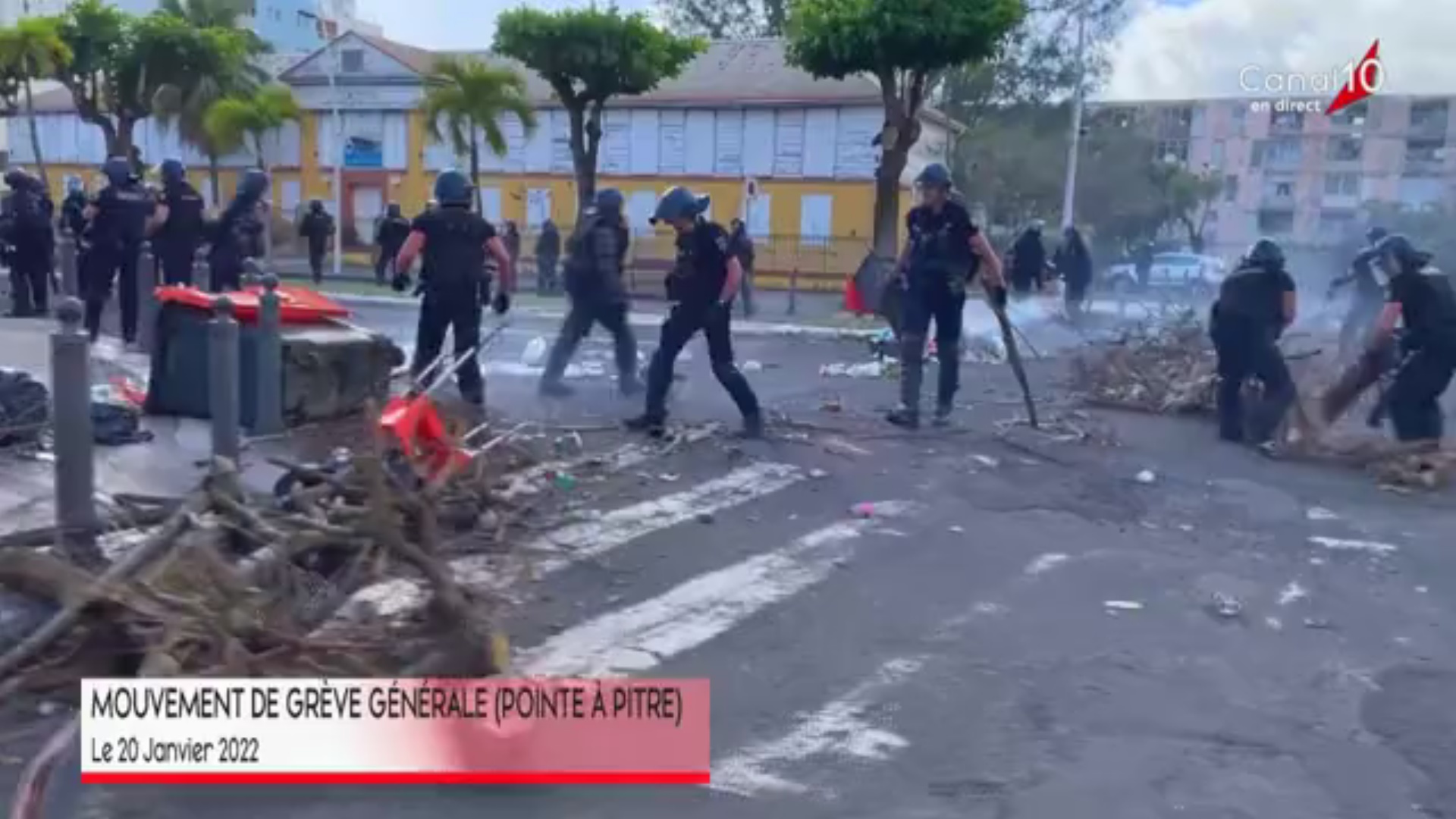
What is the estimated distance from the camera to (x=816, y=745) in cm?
454

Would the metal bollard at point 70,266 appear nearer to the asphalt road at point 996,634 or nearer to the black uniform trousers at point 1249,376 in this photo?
the asphalt road at point 996,634

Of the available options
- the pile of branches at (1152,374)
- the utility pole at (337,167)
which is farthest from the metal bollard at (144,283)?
the utility pole at (337,167)

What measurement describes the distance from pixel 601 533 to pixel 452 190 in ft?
11.4

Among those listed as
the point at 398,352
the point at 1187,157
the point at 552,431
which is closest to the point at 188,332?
the point at 398,352

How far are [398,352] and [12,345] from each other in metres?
5.36

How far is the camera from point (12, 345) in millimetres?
13266

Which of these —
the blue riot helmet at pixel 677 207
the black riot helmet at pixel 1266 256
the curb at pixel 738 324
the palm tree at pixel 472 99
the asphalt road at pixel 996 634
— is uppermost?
the palm tree at pixel 472 99

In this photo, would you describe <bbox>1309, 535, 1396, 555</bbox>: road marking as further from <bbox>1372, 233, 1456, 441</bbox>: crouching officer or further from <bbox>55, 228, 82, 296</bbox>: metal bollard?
<bbox>55, 228, 82, 296</bbox>: metal bollard

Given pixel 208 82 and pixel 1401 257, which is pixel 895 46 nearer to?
pixel 1401 257

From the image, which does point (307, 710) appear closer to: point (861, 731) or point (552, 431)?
point (861, 731)

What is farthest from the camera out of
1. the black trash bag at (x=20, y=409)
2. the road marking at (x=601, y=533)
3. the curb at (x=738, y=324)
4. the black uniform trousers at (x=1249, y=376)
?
the curb at (x=738, y=324)

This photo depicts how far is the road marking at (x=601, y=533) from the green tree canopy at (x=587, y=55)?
2163 centimetres

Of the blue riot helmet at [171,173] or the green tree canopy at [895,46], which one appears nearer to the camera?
the blue riot helmet at [171,173]

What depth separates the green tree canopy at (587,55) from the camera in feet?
98.7
